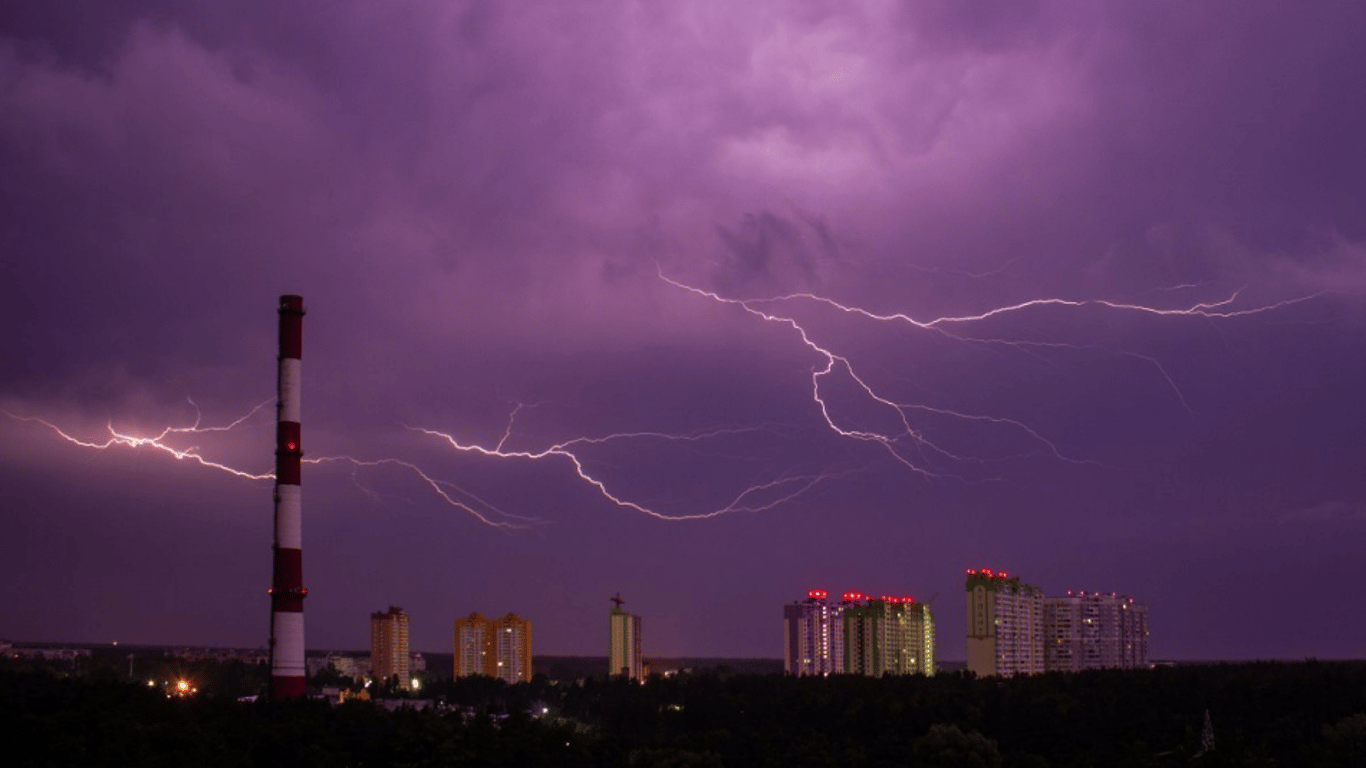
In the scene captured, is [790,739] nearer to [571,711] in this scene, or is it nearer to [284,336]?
[284,336]

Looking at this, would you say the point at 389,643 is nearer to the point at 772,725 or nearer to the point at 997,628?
the point at 997,628

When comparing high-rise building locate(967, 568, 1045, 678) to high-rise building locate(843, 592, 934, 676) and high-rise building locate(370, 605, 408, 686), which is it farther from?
high-rise building locate(370, 605, 408, 686)

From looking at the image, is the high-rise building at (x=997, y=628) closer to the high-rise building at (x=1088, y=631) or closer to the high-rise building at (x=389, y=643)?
the high-rise building at (x=1088, y=631)

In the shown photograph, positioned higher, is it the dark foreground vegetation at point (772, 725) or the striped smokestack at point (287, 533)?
the striped smokestack at point (287, 533)

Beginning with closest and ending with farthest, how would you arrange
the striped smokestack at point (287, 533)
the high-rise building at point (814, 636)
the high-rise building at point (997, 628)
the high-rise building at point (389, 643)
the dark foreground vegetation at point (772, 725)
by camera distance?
1. the dark foreground vegetation at point (772, 725)
2. the striped smokestack at point (287, 533)
3. the high-rise building at point (997, 628)
4. the high-rise building at point (814, 636)
5. the high-rise building at point (389, 643)

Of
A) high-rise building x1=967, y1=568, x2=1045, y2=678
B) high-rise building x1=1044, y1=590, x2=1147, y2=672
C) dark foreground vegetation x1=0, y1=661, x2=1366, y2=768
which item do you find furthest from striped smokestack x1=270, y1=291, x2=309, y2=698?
high-rise building x1=1044, y1=590, x2=1147, y2=672

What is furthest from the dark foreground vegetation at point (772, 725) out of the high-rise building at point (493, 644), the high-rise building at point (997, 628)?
the high-rise building at point (493, 644)
